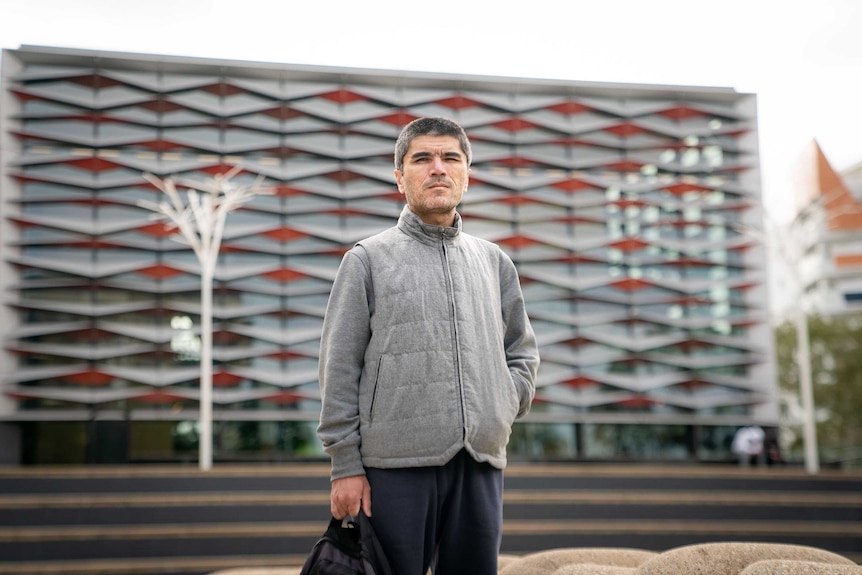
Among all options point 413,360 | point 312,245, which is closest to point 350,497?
point 413,360

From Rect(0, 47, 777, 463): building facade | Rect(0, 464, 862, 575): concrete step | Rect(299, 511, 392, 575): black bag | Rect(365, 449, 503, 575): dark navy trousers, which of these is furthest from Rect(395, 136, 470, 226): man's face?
Rect(0, 47, 777, 463): building facade

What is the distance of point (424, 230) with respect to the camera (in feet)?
7.86

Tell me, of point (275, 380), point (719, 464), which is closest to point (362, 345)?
point (275, 380)

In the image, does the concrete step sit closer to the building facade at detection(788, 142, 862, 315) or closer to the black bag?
the black bag

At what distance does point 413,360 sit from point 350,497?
1.27 ft

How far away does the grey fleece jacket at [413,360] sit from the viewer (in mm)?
2176

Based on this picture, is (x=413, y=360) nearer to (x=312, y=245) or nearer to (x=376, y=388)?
(x=376, y=388)

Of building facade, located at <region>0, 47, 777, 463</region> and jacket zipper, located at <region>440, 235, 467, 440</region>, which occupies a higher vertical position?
building facade, located at <region>0, 47, 777, 463</region>

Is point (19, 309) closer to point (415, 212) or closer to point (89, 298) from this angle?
point (89, 298)

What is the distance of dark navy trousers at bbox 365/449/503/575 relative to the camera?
6.99ft

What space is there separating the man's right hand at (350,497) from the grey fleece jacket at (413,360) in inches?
0.8

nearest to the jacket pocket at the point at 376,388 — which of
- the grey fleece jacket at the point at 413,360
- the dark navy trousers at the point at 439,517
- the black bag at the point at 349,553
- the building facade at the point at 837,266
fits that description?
the grey fleece jacket at the point at 413,360

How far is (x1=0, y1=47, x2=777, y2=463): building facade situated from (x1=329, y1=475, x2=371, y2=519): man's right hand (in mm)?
19539

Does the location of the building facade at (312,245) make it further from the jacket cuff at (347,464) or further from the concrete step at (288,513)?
the jacket cuff at (347,464)
